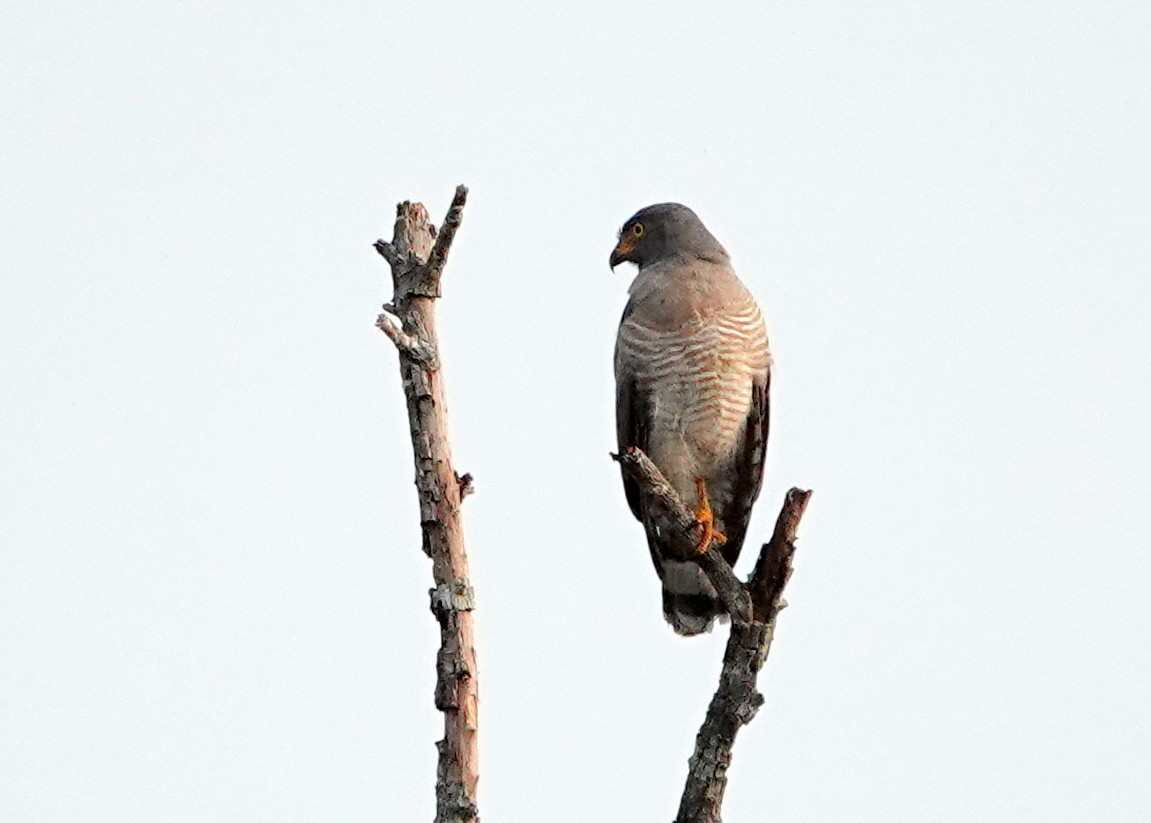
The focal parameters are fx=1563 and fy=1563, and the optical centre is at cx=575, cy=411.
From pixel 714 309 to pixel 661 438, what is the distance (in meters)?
0.72

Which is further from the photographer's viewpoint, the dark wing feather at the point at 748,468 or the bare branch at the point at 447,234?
the dark wing feather at the point at 748,468

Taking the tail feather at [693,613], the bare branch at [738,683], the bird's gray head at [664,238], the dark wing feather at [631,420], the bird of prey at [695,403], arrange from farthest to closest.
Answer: the bird's gray head at [664,238]
the dark wing feather at [631,420]
the bird of prey at [695,403]
the tail feather at [693,613]
the bare branch at [738,683]

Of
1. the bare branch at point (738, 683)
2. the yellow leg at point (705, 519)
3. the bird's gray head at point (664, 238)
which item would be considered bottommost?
the bare branch at point (738, 683)

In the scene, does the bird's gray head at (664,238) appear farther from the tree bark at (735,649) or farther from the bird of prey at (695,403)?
the tree bark at (735,649)

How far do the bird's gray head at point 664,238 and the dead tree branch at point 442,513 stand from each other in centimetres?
316

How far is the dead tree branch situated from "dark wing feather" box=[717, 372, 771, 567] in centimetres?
288

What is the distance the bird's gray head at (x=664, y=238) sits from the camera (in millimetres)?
8586

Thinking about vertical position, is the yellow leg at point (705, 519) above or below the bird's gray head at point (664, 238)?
below

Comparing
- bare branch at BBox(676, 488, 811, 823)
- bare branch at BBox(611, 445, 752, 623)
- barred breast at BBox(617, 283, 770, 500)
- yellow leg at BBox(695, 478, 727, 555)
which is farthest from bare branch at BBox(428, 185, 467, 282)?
barred breast at BBox(617, 283, 770, 500)

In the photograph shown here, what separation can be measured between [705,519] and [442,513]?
8.10 feet

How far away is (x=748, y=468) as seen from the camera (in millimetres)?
8203

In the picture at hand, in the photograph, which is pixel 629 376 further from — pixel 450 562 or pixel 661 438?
pixel 450 562

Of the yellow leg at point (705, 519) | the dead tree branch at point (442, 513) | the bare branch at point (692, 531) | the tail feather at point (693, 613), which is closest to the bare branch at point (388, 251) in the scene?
the dead tree branch at point (442, 513)

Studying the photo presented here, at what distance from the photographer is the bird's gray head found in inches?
338
